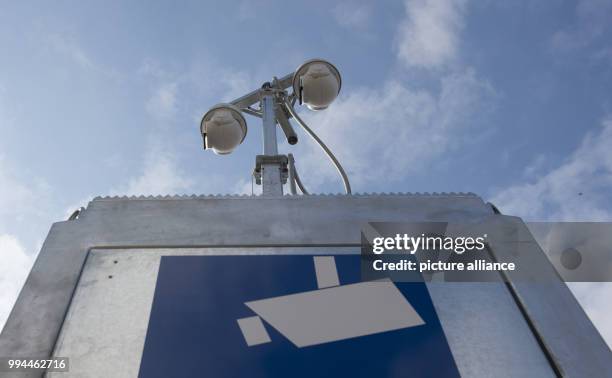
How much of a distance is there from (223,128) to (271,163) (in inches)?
28.7

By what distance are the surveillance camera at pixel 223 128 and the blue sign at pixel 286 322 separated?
8.36 feet

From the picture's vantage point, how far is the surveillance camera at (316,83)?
6.83 m

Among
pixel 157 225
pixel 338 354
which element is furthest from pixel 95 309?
pixel 338 354

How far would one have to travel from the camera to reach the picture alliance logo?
4.28m

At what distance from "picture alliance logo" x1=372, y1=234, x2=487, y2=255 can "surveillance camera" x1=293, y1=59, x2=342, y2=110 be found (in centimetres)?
289

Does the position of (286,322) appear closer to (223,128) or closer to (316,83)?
(223,128)

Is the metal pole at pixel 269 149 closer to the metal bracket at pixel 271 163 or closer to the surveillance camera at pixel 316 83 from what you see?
the metal bracket at pixel 271 163

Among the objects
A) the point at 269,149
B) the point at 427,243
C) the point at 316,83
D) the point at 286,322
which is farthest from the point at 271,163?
the point at 286,322

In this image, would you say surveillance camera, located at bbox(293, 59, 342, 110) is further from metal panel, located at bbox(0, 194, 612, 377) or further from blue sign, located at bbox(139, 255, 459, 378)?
blue sign, located at bbox(139, 255, 459, 378)

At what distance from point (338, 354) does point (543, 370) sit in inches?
45.2

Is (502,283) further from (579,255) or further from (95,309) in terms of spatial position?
(95,309)

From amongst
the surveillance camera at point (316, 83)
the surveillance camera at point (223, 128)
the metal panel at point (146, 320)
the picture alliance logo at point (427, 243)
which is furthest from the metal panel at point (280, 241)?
the surveillance camera at point (316, 83)

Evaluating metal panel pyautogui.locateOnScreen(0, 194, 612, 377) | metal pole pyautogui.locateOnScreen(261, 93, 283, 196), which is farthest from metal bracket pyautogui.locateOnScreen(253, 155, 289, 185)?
metal panel pyautogui.locateOnScreen(0, 194, 612, 377)

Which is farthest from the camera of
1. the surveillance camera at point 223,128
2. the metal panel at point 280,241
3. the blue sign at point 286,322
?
the surveillance camera at point 223,128
